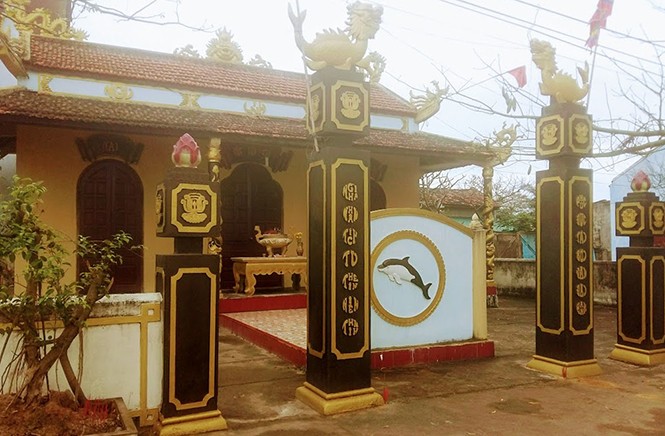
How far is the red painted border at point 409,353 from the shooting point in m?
5.61

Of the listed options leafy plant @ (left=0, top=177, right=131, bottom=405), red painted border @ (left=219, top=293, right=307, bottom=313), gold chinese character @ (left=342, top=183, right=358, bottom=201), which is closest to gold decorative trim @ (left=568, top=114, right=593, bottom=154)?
gold chinese character @ (left=342, top=183, right=358, bottom=201)

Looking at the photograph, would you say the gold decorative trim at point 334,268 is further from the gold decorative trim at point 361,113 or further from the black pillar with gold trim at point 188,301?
the black pillar with gold trim at point 188,301

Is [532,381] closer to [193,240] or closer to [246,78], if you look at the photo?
[193,240]

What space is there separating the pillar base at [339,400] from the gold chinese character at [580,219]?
2847mm

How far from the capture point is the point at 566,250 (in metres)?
5.54

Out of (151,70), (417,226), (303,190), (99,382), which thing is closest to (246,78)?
(151,70)

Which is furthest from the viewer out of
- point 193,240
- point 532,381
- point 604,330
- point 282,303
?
point 282,303

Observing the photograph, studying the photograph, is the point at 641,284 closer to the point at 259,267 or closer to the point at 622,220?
the point at 622,220

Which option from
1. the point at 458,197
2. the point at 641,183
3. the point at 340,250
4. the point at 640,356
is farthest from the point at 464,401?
the point at 458,197

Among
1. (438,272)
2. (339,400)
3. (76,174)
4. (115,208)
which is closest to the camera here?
(339,400)

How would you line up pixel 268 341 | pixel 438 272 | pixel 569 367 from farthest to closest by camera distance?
1. pixel 268 341
2. pixel 438 272
3. pixel 569 367

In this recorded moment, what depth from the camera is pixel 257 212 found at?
38.1 feet

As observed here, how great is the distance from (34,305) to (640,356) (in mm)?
5980

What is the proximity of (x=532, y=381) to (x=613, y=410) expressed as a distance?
94 cm
